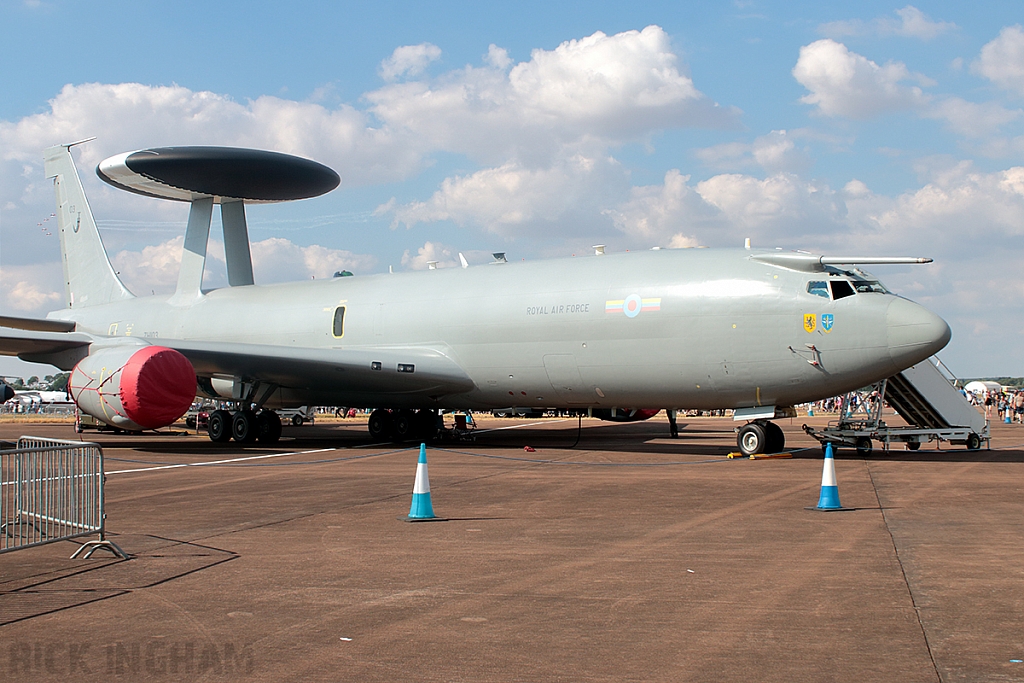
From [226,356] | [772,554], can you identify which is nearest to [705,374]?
[772,554]

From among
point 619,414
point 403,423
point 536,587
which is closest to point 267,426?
point 403,423

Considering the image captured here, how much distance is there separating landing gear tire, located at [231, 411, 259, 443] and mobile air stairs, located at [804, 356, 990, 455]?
14.0 metres

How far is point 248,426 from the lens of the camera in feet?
80.0

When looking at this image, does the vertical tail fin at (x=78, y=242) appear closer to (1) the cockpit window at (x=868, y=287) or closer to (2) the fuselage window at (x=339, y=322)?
(2) the fuselage window at (x=339, y=322)

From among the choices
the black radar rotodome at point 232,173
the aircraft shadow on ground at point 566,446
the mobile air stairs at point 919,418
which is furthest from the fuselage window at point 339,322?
the mobile air stairs at point 919,418

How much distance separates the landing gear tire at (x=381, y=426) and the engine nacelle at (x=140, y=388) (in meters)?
6.58

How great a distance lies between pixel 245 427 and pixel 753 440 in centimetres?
1344

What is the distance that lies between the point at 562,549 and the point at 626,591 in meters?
1.73

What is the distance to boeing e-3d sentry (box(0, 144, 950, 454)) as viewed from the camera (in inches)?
658

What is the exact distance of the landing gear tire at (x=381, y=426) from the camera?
25.6 metres

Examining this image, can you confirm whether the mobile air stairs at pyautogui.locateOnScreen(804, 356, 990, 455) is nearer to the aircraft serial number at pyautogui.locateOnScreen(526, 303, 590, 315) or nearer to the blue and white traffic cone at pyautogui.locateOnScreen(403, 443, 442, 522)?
the aircraft serial number at pyautogui.locateOnScreen(526, 303, 590, 315)

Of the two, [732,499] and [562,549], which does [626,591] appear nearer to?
[562,549]

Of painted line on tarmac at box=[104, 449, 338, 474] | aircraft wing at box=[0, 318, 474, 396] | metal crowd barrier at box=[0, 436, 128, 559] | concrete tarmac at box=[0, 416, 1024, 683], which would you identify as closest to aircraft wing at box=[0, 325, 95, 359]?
aircraft wing at box=[0, 318, 474, 396]

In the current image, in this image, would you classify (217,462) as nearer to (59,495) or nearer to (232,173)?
(59,495)
